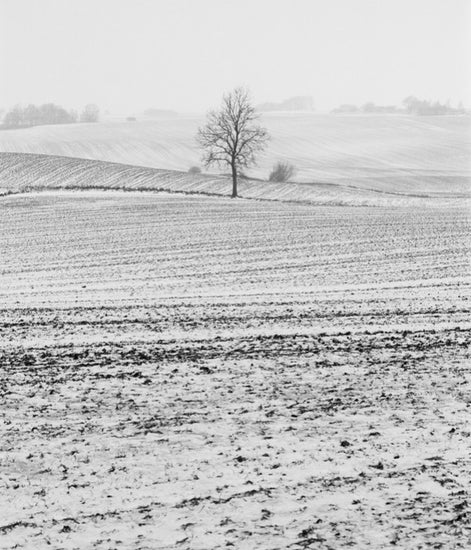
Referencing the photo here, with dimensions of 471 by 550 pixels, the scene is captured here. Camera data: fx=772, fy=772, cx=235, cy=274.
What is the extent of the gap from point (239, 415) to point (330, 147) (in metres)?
98.6

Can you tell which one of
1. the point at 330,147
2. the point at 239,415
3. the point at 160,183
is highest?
the point at 330,147

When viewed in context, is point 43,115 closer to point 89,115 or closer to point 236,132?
point 89,115

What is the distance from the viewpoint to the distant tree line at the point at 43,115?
6240 inches

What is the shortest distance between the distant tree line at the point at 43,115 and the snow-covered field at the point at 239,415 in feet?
480

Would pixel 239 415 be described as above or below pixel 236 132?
below

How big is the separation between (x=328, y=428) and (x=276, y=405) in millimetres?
A: 934

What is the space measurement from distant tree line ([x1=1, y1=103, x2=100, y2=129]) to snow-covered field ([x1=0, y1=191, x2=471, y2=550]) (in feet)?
480

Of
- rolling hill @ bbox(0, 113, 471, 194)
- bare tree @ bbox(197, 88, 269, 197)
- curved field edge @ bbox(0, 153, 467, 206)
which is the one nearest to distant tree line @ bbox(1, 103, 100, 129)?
rolling hill @ bbox(0, 113, 471, 194)

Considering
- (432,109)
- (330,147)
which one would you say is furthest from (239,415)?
(432,109)

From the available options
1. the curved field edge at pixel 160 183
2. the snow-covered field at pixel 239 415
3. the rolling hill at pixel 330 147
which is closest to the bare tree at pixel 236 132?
the curved field edge at pixel 160 183

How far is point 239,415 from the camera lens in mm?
8055

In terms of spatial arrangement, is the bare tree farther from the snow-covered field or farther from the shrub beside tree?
the shrub beside tree

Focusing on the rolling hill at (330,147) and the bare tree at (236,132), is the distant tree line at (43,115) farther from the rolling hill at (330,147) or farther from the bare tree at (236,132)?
the bare tree at (236,132)

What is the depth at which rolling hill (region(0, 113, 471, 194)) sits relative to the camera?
79.6 meters
